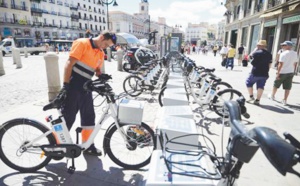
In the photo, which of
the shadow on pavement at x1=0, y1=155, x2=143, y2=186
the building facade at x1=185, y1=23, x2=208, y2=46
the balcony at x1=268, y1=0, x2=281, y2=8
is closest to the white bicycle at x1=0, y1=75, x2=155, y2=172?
the shadow on pavement at x1=0, y1=155, x2=143, y2=186

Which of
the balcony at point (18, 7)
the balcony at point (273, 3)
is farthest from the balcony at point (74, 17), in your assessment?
the balcony at point (273, 3)

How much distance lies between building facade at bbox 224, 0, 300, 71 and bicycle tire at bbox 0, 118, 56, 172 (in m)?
13.4

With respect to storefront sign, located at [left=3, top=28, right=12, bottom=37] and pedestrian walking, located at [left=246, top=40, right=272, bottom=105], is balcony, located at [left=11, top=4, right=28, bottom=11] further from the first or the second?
pedestrian walking, located at [left=246, top=40, right=272, bottom=105]

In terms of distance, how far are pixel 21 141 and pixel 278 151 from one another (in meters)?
3.29

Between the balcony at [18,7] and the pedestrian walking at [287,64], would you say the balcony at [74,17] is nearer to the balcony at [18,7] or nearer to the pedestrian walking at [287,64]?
the balcony at [18,7]

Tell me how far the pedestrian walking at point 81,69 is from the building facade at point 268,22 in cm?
1226

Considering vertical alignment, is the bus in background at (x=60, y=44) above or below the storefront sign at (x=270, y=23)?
below

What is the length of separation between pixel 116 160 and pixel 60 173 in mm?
785

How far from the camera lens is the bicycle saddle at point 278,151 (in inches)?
31.1

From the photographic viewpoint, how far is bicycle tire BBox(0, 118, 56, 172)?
2764 millimetres

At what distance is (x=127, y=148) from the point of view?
296 centimetres

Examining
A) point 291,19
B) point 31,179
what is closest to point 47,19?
point 291,19

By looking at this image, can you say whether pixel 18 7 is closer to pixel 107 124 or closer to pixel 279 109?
pixel 107 124

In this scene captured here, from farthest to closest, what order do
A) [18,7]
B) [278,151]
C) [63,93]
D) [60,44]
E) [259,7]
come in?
1. [18,7]
2. [60,44]
3. [259,7]
4. [63,93]
5. [278,151]
